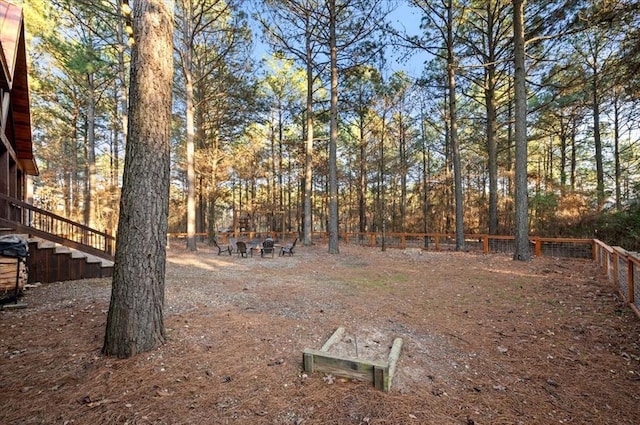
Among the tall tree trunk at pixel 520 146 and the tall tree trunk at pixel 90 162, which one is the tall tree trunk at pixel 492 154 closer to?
the tall tree trunk at pixel 520 146

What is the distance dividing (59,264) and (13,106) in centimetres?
637

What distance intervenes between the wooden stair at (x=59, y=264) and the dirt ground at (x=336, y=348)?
0.81m

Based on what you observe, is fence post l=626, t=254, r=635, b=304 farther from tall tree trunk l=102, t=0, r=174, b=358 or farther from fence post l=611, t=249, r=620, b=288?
tall tree trunk l=102, t=0, r=174, b=358

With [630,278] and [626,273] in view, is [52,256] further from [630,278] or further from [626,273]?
[626,273]

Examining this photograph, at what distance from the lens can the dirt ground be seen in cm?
218

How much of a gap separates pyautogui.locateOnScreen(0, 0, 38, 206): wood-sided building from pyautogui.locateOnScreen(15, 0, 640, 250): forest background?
51.4 inches

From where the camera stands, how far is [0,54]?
195 inches

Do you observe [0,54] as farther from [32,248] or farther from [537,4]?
[537,4]

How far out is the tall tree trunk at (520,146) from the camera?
8.94 meters

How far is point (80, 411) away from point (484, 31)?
17032 millimetres

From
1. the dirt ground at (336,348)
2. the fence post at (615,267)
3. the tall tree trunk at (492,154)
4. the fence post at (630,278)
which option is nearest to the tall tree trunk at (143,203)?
the dirt ground at (336,348)

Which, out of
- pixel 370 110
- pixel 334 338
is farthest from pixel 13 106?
pixel 370 110

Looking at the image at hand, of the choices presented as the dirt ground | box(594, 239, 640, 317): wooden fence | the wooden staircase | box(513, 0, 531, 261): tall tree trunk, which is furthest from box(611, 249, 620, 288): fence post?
the wooden staircase

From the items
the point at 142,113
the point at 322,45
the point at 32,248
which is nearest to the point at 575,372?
the point at 142,113
